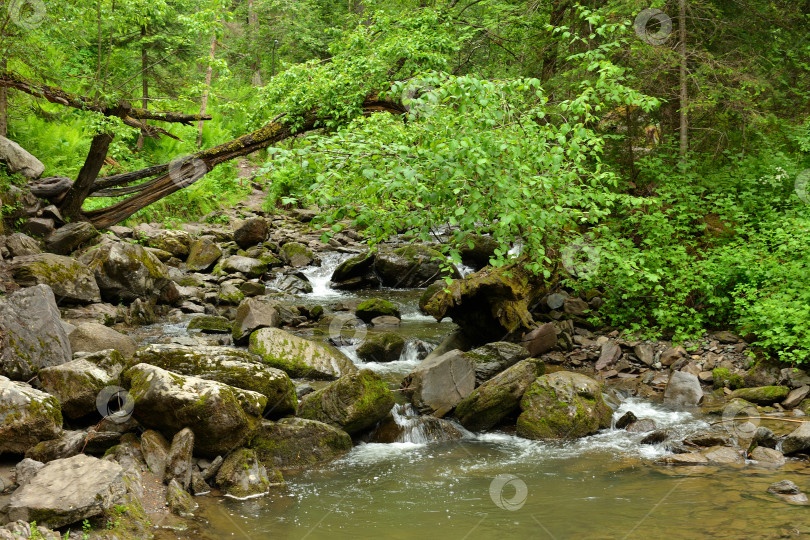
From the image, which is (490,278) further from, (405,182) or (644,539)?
(644,539)

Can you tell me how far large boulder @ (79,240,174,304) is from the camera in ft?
40.1

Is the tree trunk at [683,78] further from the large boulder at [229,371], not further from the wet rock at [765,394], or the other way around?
the large boulder at [229,371]

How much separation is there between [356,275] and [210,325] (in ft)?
19.0

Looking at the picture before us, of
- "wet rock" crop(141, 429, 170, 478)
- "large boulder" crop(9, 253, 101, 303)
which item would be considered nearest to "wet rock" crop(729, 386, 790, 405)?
"wet rock" crop(141, 429, 170, 478)

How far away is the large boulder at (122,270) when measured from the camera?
40.1ft

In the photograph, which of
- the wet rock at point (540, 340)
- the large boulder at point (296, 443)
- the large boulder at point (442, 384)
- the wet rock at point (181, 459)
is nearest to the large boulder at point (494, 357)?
the large boulder at point (442, 384)

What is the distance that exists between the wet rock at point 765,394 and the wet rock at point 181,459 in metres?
7.25

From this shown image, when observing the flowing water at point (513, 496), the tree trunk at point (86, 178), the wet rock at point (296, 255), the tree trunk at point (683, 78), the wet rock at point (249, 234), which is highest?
the tree trunk at point (683, 78)

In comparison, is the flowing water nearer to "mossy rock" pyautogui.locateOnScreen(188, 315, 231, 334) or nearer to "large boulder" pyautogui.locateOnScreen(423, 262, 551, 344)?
"large boulder" pyautogui.locateOnScreen(423, 262, 551, 344)

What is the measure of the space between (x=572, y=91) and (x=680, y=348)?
534 centimetres

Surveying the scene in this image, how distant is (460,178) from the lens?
24.3ft

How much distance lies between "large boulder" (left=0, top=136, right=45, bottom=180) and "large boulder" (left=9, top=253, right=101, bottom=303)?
3.71m

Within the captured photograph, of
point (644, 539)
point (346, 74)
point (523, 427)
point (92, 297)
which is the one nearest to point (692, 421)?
point (523, 427)

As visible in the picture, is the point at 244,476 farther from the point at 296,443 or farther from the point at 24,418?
the point at 24,418
